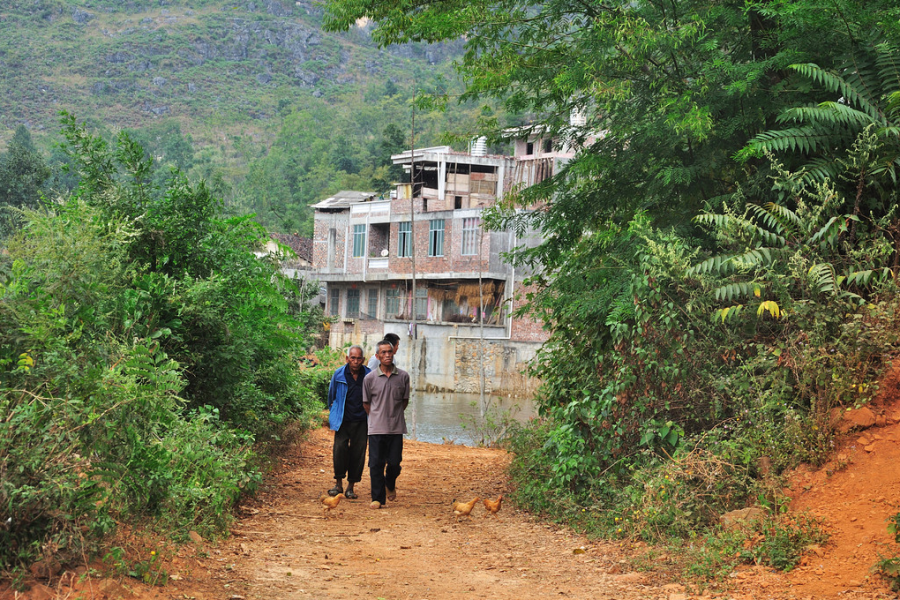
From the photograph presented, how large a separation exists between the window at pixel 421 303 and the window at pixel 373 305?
11.1ft

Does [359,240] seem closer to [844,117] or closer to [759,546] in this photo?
[844,117]

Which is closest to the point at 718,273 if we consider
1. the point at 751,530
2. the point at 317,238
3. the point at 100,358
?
the point at 751,530

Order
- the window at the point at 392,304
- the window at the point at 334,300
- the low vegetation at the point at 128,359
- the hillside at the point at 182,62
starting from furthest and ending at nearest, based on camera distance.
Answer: the hillside at the point at 182,62
the window at the point at 334,300
the window at the point at 392,304
the low vegetation at the point at 128,359

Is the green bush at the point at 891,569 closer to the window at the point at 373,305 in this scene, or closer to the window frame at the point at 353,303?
the window at the point at 373,305

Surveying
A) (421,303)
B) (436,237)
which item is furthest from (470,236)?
(421,303)

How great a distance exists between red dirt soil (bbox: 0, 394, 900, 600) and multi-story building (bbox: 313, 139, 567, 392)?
33.4 meters

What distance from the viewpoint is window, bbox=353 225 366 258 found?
5147 centimetres

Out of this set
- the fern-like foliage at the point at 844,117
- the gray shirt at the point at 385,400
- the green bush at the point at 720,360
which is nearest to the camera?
the green bush at the point at 720,360

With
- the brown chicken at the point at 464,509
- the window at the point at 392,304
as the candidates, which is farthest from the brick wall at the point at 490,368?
the brown chicken at the point at 464,509

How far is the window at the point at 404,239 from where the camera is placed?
48812mm

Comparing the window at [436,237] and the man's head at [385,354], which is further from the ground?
the window at [436,237]

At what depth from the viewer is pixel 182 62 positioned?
130750mm

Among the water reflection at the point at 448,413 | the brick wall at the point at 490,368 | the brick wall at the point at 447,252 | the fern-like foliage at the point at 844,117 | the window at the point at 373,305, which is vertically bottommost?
the water reflection at the point at 448,413

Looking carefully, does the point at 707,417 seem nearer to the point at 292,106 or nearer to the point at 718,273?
the point at 718,273
